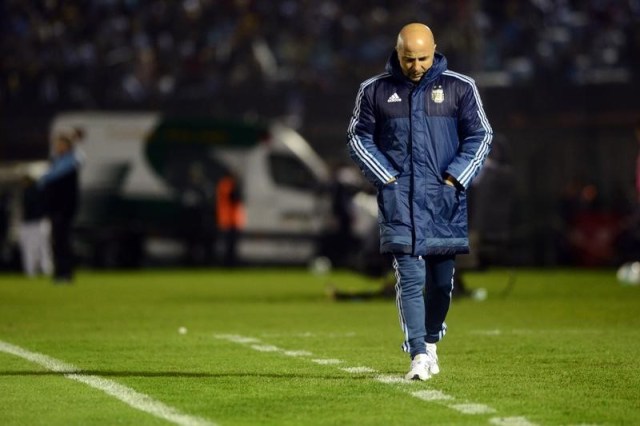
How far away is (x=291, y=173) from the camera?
30531mm

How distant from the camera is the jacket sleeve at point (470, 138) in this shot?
9375 millimetres

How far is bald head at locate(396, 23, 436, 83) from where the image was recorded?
30.2 feet

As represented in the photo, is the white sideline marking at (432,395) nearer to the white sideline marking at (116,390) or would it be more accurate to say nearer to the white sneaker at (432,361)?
the white sneaker at (432,361)

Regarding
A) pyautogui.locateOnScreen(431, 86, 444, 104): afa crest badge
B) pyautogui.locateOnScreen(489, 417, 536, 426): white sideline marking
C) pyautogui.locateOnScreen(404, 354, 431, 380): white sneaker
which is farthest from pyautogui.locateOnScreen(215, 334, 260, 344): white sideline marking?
pyautogui.locateOnScreen(489, 417, 536, 426): white sideline marking

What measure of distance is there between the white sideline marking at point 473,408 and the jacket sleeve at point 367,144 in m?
1.74

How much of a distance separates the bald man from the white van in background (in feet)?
66.8

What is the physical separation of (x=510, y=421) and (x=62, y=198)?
16.7 m

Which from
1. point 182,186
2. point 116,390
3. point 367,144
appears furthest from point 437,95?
point 182,186

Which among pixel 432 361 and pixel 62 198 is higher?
pixel 62 198

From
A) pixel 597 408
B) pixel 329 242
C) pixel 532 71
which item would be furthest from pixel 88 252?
pixel 597 408

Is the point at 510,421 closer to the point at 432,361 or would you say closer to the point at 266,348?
the point at 432,361

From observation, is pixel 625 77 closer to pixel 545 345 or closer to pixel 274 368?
pixel 545 345

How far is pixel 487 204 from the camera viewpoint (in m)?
17.5

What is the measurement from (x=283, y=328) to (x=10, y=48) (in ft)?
75.2
